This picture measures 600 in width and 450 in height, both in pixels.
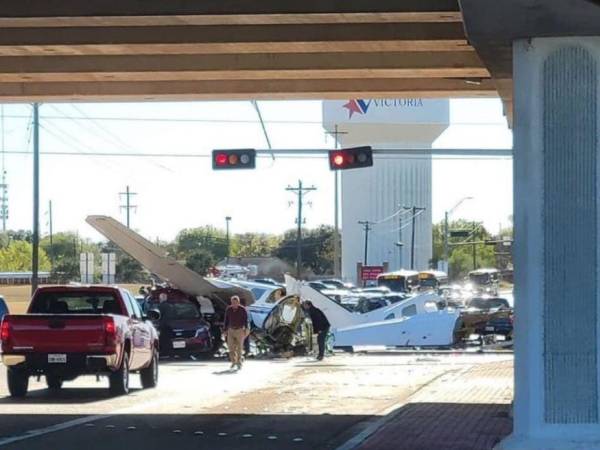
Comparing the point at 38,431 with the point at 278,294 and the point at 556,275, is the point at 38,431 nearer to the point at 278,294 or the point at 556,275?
the point at 556,275

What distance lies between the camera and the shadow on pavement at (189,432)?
12.7 meters

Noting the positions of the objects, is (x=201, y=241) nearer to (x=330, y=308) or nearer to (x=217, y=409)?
(x=330, y=308)

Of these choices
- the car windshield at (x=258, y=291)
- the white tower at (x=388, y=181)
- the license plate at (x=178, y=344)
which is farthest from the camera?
the white tower at (x=388, y=181)

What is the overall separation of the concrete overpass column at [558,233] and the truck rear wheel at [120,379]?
928 centimetres

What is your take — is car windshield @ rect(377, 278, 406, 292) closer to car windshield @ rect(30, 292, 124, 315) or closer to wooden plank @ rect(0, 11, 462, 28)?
car windshield @ rect(30, 292, 124, 315)

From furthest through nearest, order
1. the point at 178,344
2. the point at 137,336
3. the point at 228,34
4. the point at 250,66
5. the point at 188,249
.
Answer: the point at 188,249 < the point at 178,344 < the point at 137,336 < the point at 250,66 < the point at 228,34

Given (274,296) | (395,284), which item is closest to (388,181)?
(395,284)

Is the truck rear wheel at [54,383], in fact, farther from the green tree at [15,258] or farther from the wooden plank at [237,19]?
the green tree at [15,258]

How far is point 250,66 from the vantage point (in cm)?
1744

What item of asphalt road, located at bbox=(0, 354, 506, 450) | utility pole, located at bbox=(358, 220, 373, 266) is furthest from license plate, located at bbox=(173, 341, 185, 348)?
utility pole, located at bbox=(358, 220, 373, 266)

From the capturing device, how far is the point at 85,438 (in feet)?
43.0

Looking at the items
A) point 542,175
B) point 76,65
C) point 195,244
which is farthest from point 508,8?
point 195,244

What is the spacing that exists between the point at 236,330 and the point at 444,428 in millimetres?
13046

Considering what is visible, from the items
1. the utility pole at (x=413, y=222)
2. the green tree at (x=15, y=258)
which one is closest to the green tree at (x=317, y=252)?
the green tree at (x=15, y=258)
